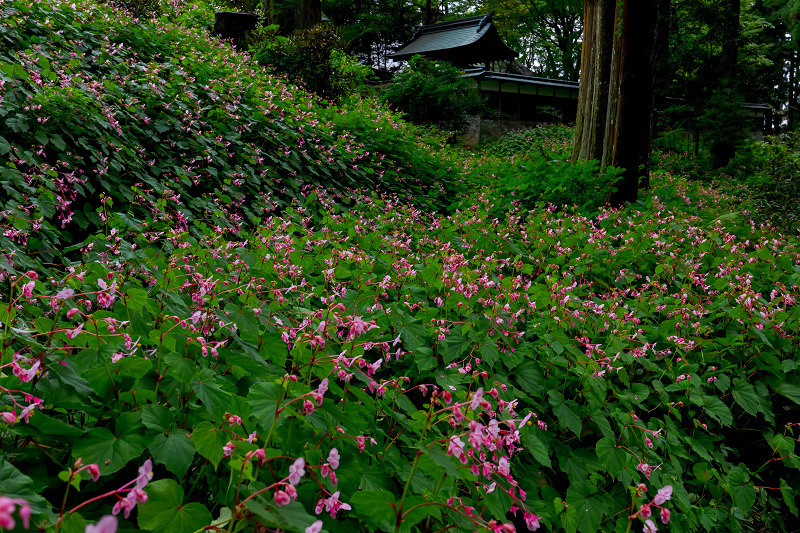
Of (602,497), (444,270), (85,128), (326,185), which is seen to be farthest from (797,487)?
(85,128)

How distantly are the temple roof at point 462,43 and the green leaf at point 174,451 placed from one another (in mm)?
28799

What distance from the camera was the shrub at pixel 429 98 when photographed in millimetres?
17516

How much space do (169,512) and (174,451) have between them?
7.3 inches

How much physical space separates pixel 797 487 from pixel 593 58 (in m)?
7.18

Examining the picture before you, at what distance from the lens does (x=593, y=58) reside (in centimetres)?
827

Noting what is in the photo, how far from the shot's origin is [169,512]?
4.12ft

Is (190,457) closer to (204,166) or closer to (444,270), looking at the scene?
(444,270)

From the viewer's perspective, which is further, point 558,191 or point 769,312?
point 558,191

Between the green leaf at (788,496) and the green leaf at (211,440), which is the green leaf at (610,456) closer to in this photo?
the green leaf at (788,496)

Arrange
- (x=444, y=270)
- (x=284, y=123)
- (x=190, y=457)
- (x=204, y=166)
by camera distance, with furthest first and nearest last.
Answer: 1. (x=284, y=123)
2. (x=204, y=166)
3. (x=444, y=270)
4. (x=190, y=457)

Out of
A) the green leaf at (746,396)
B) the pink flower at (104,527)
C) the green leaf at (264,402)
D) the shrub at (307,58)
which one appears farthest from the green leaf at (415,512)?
the shrub at (307,58)

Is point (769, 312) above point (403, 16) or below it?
below

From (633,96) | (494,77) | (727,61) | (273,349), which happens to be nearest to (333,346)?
(273,349)

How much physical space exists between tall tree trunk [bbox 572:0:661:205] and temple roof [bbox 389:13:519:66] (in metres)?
20.9
